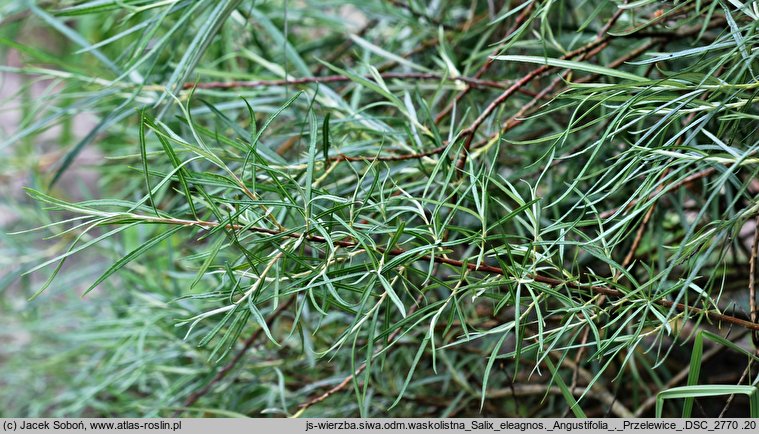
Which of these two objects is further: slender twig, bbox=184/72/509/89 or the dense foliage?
slender twig, bbox=184/72/509/89

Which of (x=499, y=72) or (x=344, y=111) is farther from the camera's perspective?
(x=499, y=72)

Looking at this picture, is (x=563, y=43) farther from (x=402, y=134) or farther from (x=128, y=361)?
(x=128, y=361)

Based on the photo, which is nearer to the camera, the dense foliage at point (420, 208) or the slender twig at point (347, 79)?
the dense foliage at point (420, 208)

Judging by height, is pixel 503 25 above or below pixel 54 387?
above

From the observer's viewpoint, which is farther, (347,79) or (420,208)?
(347,79)
